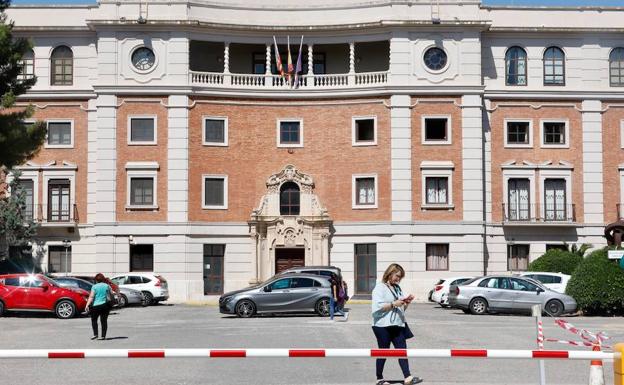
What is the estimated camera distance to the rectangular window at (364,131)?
5369 centimetres

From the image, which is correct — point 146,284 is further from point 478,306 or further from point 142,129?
point 478,306

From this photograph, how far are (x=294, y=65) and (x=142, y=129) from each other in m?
8.28

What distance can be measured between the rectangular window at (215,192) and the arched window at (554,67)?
1667 cm

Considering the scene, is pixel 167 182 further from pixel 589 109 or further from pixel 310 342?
pixel 310 342

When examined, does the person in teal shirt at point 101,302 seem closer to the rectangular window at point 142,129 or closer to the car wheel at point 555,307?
the car wheel at point 555,307

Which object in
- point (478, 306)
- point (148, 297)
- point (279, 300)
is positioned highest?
point (279, 300)

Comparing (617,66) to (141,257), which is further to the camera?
(617,66)

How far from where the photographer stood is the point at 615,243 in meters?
47.5

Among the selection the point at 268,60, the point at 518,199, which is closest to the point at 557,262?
the point at 518,199

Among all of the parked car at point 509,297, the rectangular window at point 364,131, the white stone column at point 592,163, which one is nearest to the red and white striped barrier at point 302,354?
the parked car at point 509,297

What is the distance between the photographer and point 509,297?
37.6 meters

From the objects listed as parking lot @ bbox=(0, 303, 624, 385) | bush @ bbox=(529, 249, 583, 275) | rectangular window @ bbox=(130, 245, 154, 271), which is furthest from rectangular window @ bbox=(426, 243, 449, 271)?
rectangular window @ bbox=(130, 245, 154, 271)

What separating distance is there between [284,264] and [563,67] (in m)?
16.8

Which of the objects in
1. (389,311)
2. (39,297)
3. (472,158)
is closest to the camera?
(389,311)
